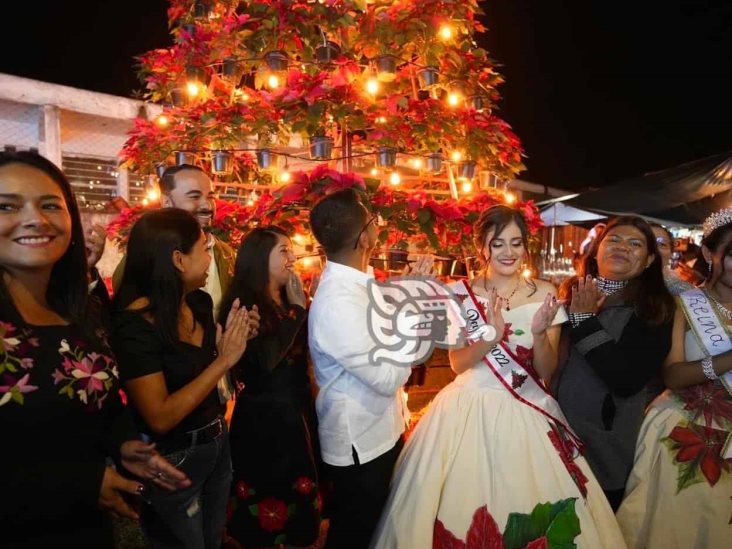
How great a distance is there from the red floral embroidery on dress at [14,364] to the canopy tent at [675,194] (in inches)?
294

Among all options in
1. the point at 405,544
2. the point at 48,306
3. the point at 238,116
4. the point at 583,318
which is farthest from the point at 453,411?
the point at 238,116

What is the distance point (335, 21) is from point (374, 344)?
2.20 m

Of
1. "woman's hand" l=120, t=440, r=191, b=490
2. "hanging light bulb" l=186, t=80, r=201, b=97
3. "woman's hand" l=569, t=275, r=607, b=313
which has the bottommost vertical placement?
"woman's hand" l=120, t=440, r=191, b=490

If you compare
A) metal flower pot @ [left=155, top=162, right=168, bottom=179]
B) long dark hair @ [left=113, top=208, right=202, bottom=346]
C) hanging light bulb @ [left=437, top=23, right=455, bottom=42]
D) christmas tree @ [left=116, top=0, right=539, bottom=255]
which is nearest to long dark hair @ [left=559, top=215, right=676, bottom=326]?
christmas tree @ [left=116, top=0, right=539, bottom=255]

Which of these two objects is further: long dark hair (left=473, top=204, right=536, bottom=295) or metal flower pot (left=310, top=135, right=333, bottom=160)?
metal flower pot (left=310, top=135, right=333, bottom=160)

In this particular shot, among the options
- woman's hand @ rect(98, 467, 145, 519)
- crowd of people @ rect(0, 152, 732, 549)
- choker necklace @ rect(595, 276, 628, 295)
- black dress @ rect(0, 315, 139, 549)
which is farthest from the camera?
choker necklace @ rect(595, 276, 628, 295)

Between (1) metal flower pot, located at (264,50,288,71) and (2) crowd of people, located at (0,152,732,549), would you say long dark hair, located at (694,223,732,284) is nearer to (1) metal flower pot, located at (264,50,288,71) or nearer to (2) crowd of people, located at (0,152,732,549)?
(2) crowd of people, located at (0,152,732,549)

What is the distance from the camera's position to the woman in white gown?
84.1 inches

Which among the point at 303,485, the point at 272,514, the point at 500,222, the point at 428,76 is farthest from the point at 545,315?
the point at 428,76

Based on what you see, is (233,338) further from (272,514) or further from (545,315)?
(545,315)

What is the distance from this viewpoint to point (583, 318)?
2457 millimetres

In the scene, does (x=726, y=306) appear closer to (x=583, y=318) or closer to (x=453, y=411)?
(x=583, y=318)

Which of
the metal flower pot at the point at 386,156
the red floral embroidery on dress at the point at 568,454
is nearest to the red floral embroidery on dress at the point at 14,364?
the red floral embroidery on dress at the point at 568,454

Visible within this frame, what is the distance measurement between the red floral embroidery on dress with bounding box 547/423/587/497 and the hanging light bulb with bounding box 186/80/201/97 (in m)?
3.13
